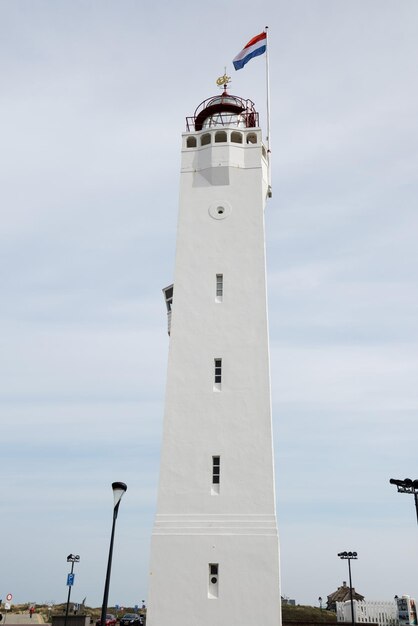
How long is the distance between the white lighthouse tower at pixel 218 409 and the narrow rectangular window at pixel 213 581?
43 millimetres

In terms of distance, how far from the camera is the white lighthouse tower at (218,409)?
23.0 m

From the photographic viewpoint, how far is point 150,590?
23234mm

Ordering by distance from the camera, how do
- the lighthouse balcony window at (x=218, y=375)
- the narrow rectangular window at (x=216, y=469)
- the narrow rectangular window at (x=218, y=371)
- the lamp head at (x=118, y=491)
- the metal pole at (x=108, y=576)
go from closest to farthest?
the metal pole at (x=108, y=576), the lamp head at (x=118, y=491), the narrow rectangular window at (x=216, y=469), the lighthouse balcony window at (x=218, y=375), the narrow rectangular window at (x=218, y=371)

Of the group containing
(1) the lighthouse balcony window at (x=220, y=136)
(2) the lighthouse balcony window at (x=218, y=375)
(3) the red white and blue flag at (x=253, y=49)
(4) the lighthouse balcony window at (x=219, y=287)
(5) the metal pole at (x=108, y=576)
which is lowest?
(5) the metal pole at (x=108, y=576)

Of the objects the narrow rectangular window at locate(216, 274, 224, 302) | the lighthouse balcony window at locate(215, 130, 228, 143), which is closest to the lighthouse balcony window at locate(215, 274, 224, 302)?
the narrow rectangular window at locate(216, 274, 224, 302)

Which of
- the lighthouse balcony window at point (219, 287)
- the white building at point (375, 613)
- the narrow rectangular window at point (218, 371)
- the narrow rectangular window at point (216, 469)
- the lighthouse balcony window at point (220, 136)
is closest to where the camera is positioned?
the narrow rectangular window at point (216, 469)

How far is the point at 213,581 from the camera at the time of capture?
76.2 feet

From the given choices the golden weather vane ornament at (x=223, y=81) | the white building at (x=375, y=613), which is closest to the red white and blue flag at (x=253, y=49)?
the golden weather vane ornament at (x=223, y=81)

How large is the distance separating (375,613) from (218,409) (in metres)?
23.9

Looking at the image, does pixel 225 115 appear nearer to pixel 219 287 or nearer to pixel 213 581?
pixel 219 287

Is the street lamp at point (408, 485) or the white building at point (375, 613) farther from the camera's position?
the white building at point (375, 613)

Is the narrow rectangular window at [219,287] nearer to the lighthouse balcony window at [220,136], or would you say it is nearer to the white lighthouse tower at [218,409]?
the white lighthouse tower at [218,409]

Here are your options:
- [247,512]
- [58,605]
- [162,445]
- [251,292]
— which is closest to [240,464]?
[247,512]

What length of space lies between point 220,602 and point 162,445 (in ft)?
22.1
